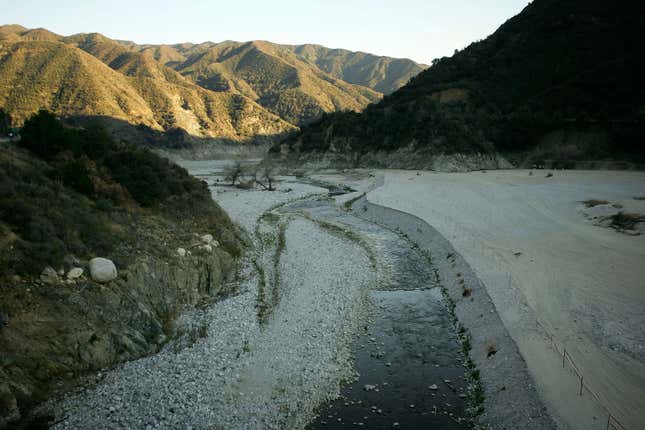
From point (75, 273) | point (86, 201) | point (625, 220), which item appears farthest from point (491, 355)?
point (86, 201)

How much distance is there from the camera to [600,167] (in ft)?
178

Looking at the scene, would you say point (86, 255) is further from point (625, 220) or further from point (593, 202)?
point (593, 202)

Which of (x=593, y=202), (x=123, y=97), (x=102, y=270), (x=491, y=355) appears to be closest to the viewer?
(x=491, y=355)

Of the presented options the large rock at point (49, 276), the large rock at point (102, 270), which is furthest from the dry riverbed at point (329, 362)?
the large rock at point (49, 276)

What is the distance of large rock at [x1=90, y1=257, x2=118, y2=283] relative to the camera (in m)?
13.3

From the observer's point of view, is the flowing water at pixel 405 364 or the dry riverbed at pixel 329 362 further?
the flowing water at pixel 405 364

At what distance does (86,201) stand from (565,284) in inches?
902

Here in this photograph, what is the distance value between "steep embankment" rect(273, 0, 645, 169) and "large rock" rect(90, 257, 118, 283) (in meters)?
62.2

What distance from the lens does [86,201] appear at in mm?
16891

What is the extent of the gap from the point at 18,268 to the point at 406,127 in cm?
7647

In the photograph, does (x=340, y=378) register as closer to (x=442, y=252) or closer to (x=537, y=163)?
(x=442, y=252)

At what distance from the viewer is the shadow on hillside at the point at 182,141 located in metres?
108

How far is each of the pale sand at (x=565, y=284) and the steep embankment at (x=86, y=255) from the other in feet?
45.1

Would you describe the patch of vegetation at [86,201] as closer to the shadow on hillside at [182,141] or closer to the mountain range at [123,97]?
the shadow on hillside at [182,141]
